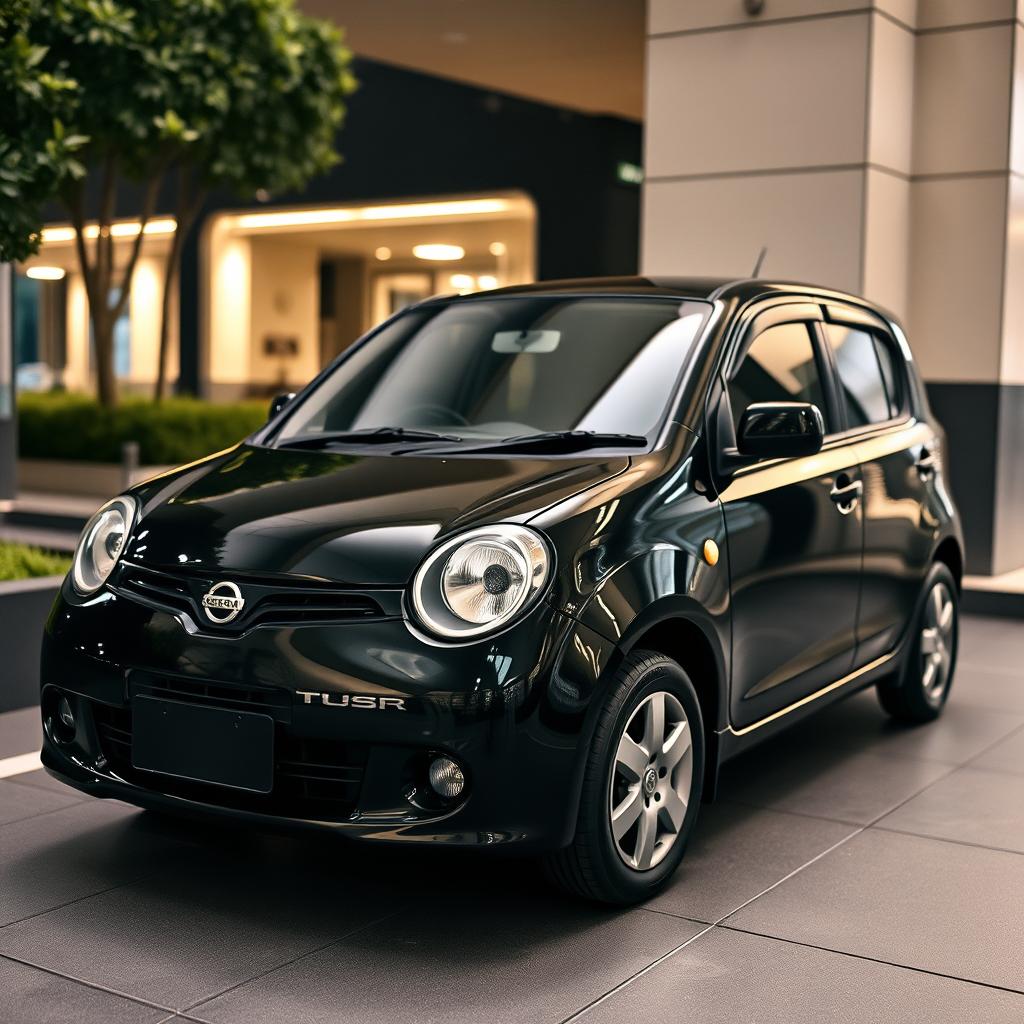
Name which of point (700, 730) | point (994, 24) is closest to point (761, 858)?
point (700, 730)

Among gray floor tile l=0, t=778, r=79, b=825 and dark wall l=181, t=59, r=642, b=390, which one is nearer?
gray floor tile l=0, t=778, r=79, b=825

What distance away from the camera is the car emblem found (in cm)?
328

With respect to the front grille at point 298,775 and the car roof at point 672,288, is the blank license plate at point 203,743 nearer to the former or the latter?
the front grille at point 298,775

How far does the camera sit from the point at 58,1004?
2.96 metres

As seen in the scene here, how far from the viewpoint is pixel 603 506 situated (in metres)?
3.43

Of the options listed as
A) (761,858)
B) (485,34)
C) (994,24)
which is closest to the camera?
(761,858)

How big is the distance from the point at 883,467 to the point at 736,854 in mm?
1491

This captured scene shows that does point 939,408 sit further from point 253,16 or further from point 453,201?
point 453,201

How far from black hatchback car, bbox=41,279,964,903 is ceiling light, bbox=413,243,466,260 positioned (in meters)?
18.4

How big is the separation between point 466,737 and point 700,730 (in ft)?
2.73

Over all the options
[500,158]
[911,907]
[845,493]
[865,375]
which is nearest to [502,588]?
[911,907]

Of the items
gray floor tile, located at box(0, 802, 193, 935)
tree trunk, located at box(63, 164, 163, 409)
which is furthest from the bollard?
gray floor tile, located at box(0, 802, 193, 935)

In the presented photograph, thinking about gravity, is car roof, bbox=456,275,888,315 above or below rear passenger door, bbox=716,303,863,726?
above

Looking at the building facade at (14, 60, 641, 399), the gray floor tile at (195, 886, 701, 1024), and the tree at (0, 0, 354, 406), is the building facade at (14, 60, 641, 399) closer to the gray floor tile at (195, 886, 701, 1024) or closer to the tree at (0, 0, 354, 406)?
the tree at (0, 0, 354, 406)
